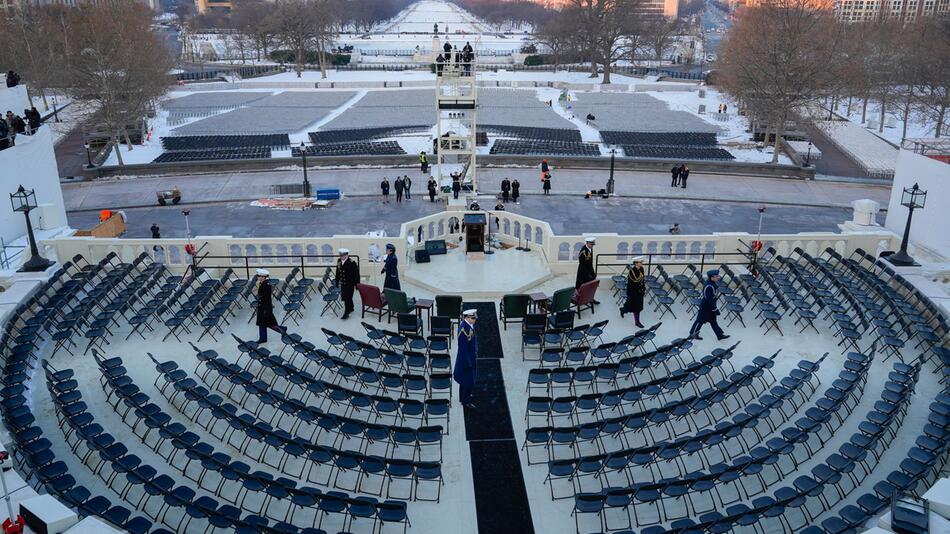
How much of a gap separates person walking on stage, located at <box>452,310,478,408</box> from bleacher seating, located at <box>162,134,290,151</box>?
35157 mm

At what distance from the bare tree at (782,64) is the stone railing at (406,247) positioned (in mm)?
23562

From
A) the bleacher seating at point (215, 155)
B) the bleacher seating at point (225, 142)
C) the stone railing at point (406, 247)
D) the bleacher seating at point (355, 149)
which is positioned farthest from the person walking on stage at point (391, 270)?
the bleacher seating at point (225, 142)

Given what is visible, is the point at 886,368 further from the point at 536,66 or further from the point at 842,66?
the point at 536,66

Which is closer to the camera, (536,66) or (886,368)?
(886,368)

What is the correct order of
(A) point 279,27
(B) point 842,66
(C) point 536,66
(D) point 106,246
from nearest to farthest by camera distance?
1. (D) point 106,246
2. (B) point 842,66
3. (A) point 279,27
4. (C) point 536,66

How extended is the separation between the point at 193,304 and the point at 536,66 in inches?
3464

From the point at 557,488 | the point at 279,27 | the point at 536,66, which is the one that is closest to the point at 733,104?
the point at 536,66

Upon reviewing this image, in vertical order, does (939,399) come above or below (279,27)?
below

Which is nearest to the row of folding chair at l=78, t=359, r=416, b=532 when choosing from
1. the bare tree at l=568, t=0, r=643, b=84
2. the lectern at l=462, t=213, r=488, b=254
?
the lectern at l=462, t=213, r=488, b=254

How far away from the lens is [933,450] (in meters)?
11.8

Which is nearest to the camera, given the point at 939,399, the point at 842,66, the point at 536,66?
the point at 939,399

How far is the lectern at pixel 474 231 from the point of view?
69.6ft

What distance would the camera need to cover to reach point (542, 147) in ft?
147

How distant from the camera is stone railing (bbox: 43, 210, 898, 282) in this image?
20234mm
